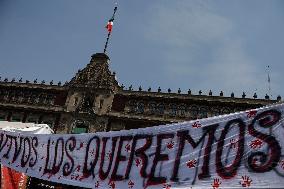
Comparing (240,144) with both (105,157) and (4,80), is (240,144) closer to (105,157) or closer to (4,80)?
(105,157)

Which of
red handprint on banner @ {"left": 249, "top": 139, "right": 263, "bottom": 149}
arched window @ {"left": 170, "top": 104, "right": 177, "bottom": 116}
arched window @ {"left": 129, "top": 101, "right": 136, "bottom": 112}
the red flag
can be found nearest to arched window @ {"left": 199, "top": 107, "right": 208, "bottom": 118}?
arched window @ {"left": 170, "top": 104, "right": 177, "bottom": 116}

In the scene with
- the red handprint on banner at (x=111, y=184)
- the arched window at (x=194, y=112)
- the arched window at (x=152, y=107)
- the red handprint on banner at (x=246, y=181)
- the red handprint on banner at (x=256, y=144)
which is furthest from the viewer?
the arched window at (x=152, y=107)

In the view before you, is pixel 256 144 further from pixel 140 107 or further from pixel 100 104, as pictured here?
pixel 100 104

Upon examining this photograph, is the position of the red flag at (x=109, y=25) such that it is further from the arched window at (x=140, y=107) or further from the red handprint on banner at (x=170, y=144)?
the red handprint on banner at (x=170, y=144)

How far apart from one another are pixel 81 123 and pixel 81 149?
97.6 ft

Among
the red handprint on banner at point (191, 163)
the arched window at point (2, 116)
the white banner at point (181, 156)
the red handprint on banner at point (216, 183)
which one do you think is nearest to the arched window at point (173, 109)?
the arched window at point (2, 116)

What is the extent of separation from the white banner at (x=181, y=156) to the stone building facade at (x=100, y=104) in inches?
1117

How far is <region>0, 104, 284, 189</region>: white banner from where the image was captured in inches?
145

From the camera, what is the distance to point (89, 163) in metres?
5.51

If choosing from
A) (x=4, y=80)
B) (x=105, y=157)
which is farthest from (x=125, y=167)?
(x=4, y=80)

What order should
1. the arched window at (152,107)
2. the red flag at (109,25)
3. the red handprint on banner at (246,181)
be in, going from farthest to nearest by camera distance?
the red flag at (109,25), the arched window at (152,107), the red handprint on banner at (246,181)

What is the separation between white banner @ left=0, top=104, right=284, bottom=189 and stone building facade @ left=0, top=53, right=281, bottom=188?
2838cm

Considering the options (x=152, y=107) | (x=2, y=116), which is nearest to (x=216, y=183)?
(x=152, y=107)

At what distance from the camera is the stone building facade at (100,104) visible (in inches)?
1353
